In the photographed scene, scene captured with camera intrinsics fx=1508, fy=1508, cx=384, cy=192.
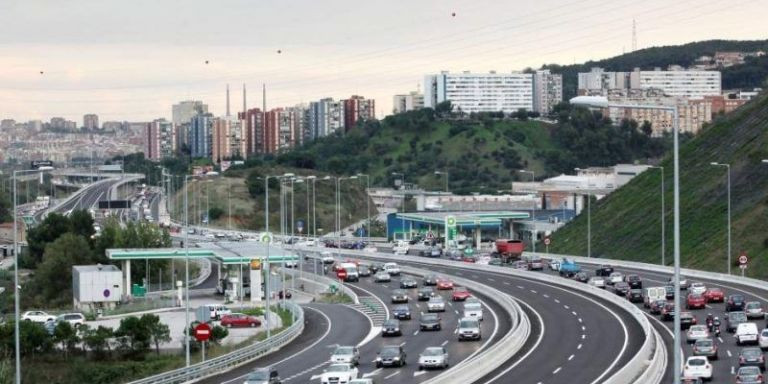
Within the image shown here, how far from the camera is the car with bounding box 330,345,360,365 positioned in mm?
50594

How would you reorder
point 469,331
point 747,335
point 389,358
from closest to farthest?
point 389,358
point 747,335
point 469,331

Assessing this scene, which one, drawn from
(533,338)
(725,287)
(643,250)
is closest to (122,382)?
(533,338)

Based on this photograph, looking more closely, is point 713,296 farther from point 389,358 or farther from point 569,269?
point 389,358

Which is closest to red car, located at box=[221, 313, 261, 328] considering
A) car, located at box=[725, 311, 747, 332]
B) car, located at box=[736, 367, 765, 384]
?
car, located at box=[725, 311, 747, 332]

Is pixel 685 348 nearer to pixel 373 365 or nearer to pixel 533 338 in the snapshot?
pixel 533 338

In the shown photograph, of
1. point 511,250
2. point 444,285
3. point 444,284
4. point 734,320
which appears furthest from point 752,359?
point 511,250

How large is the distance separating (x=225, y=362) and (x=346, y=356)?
15.0 feet

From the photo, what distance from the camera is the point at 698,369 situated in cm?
4462

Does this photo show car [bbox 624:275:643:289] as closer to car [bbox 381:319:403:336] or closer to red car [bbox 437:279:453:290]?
red car [bbox 437:279:453:290]

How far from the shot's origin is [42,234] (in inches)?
5256

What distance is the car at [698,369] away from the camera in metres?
44.4

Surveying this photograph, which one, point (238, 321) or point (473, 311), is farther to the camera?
point (238, 321)

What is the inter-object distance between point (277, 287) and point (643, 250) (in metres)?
35.2

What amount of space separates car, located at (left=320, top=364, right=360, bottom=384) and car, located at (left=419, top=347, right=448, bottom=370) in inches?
132
